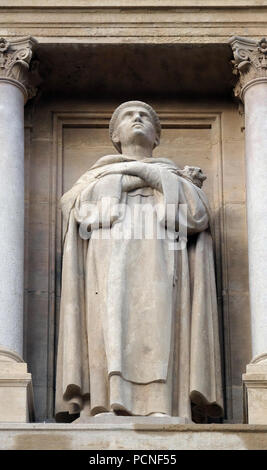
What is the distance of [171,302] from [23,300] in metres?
1.31

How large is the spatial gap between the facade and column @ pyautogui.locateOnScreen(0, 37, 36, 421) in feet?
0.04

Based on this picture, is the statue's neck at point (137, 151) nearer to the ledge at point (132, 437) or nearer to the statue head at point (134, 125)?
the statue head at point (134, 125)

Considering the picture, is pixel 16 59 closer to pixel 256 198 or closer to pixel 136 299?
pixel 256 198

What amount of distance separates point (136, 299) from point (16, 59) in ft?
8.15

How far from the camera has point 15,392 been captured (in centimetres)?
1510

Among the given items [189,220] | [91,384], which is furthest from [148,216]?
[91,384]

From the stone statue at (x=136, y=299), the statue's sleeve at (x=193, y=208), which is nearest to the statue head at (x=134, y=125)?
the stone statue at (x=136, y=299)

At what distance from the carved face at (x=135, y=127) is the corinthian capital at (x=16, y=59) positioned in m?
0.87

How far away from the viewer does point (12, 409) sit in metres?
15.0

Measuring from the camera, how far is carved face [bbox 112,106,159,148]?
54.1 ft

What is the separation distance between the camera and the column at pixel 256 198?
15.2 meters

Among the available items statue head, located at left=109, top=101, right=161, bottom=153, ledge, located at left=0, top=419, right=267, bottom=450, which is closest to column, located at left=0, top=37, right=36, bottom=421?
statue head, located at left=109, top=101, right=161, bottom=153

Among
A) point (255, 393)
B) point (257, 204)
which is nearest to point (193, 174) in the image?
point (257, 204)
